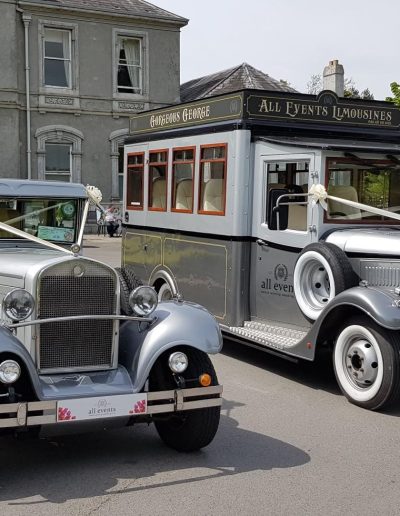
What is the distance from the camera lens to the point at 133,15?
26.6m

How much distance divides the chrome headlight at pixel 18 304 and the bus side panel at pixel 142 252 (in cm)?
492

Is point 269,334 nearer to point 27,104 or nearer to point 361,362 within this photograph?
point 361,362

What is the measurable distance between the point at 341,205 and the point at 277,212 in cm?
63

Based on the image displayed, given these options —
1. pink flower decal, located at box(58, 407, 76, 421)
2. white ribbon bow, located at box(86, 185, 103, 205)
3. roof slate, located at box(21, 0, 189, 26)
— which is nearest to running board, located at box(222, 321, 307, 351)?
white ribbon bow, located at box(86, 185, 103, 205)

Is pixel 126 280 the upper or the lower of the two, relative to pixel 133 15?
lower

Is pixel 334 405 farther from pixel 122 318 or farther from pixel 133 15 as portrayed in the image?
pixel 133 15

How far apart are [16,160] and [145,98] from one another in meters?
5.43

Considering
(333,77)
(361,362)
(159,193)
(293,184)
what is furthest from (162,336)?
(333,77)

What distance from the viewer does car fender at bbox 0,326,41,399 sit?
14.3 ft

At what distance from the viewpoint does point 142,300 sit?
5.05 m

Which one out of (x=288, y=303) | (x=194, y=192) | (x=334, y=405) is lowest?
(x=334, y=405)

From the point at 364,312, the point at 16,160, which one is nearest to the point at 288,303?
the point at 364,312

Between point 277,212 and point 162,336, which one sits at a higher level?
point 277,212

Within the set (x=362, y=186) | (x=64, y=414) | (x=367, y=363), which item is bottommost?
(x=367, y=363)
